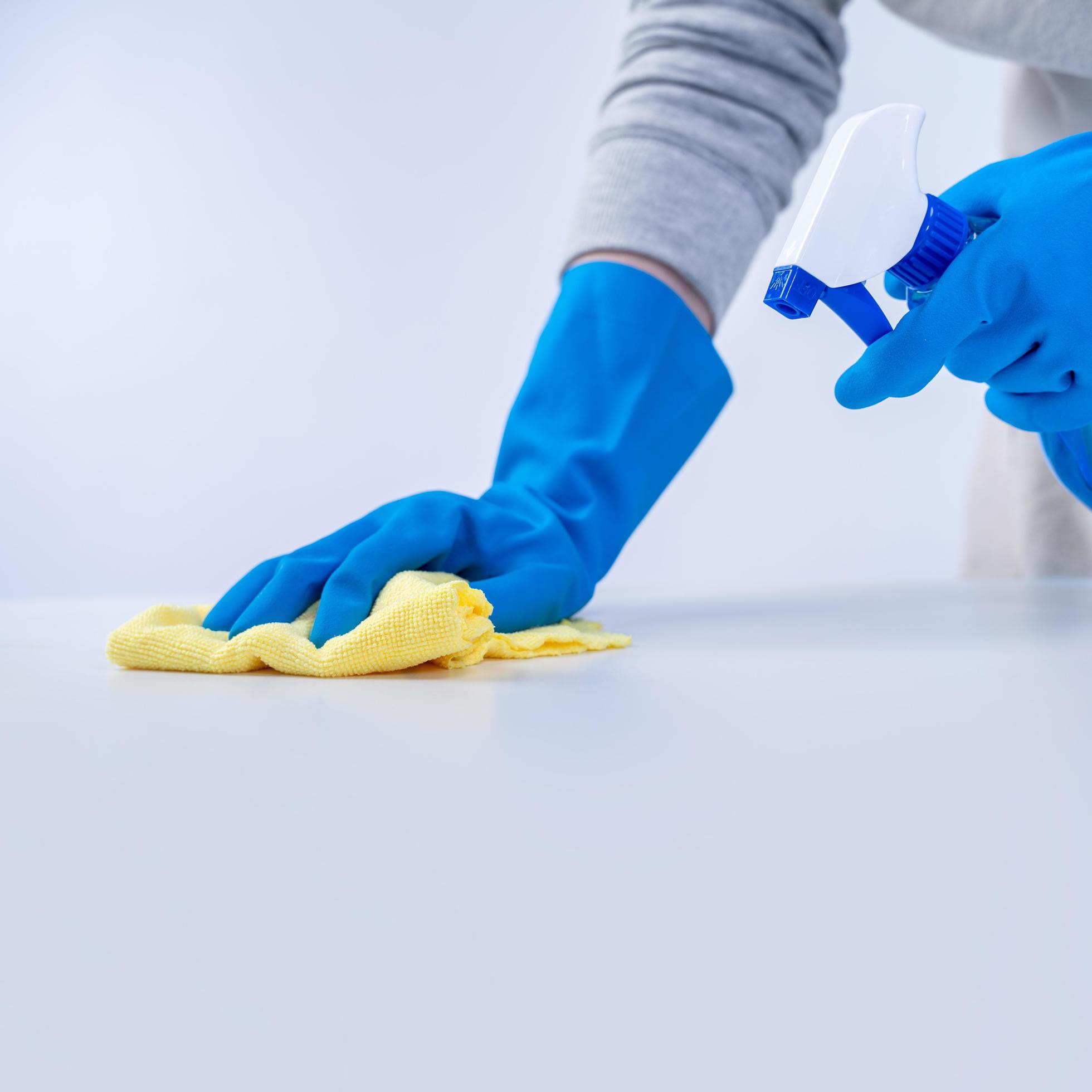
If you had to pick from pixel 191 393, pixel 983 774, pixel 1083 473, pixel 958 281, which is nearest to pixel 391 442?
pixel 191 393

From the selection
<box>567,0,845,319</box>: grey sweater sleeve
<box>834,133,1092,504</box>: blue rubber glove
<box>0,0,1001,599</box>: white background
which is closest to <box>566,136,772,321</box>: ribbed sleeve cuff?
<box>567,0,845,319</box>: grey sweater sleeve

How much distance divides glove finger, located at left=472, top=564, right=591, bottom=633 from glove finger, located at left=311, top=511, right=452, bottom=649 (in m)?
0.03

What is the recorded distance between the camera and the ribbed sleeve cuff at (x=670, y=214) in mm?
672

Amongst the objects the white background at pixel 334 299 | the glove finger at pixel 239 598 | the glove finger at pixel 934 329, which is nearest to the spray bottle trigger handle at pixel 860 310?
the glove finger at pixel 934 329

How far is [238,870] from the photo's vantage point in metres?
0.19

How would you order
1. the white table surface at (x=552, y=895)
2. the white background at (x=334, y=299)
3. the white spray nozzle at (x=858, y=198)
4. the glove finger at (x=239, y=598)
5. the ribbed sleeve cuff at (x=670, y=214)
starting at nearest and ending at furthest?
the white table surface at (x=552, y=895), the white spray nozzle at (x=858, y=198), the glove finger at (x=239, y=598), the ribbed sleeve cuff at (x=670, y=214), the white background at (x=334, y=299)

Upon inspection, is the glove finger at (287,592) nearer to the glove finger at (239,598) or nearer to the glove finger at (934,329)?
the glove finger at (239,598)

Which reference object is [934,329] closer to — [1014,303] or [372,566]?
[1014,303]

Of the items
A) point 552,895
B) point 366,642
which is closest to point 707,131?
point 366,642

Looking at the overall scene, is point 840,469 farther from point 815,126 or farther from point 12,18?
point 12,18

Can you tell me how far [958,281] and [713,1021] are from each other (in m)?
0.37

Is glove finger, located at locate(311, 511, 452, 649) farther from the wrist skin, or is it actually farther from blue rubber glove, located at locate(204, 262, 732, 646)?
the wrist skin

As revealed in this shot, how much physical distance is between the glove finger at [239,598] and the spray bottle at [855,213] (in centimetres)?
27

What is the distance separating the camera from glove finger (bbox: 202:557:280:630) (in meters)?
0.48
